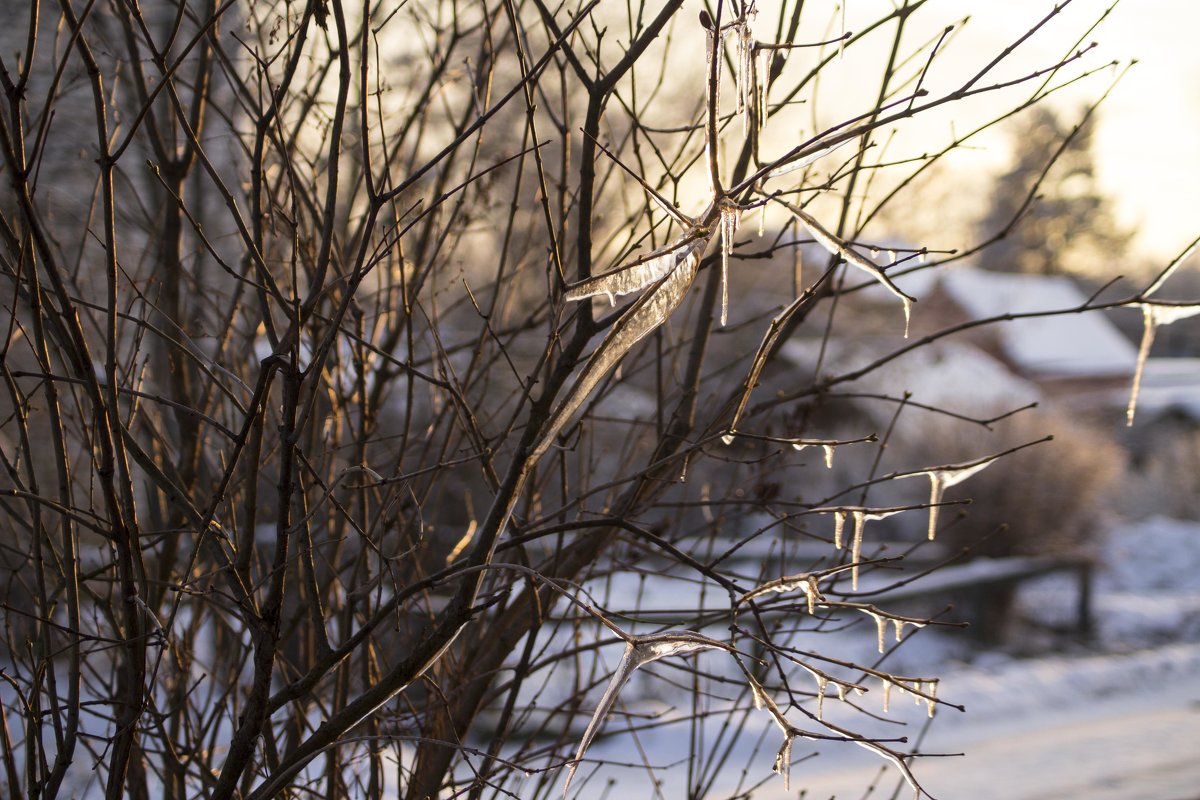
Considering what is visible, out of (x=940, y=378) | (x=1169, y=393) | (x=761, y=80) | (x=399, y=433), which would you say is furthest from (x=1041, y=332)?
(x=761, y=80)

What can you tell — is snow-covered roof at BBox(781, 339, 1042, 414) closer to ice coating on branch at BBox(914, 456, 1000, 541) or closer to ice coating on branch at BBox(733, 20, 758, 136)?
ice coating on branch at BBox(914, 456, 1000, 541)

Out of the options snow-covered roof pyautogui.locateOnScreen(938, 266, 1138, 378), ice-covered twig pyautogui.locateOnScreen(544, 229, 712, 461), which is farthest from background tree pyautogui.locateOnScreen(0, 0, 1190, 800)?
snow-covered roof pyautogui.locateOnScreen(938, 266, 1138, 378)

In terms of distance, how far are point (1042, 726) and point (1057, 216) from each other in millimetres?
36234

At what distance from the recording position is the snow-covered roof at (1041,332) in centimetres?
2656

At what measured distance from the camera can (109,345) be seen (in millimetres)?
1407

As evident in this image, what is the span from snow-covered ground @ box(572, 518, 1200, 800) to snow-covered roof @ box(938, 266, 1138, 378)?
12390 millimetres

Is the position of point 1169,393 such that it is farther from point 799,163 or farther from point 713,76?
point 713,76

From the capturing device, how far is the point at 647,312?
1.29m

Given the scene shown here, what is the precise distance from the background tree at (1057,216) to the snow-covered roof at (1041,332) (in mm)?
6693

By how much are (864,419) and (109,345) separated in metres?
13.9

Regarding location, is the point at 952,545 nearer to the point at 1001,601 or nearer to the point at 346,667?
the point at 1001,601

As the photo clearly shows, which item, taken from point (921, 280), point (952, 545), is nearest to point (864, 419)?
point (952, 545)

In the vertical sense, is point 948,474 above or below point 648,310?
below

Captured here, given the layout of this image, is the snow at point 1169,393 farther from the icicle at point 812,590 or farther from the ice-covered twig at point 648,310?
the ice-covered twig at point 648,310
